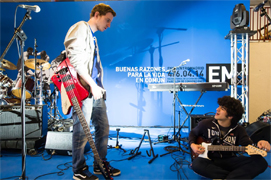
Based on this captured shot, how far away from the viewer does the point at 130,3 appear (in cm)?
507

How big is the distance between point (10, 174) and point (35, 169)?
0.26m

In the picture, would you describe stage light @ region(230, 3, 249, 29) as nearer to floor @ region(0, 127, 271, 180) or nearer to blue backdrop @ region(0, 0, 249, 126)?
blue backdrop @ region(0, 0, 249, 126)

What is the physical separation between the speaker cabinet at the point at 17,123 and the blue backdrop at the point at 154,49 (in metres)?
2.30

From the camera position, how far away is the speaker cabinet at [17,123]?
9.66ft

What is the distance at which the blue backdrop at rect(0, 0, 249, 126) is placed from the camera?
4.91m

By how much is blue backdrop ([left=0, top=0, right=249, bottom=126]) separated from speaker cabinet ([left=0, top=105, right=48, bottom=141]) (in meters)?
2.30

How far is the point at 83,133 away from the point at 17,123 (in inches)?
71.2

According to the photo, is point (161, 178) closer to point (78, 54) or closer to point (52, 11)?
point (78, 54)

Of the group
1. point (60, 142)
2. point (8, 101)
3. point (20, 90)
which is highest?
point (20, 90)

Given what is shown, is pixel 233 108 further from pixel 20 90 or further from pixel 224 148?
pixel 20 90

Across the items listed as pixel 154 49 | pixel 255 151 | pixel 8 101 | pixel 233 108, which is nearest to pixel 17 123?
pixel 8 101

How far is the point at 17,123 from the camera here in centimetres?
296

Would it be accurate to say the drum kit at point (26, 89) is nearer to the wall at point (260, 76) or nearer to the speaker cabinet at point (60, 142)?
the speaker cabinet at point (60, 142)

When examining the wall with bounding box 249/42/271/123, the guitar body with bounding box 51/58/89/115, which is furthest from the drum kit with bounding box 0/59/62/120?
the wall with bounding box 249/42/271/123
